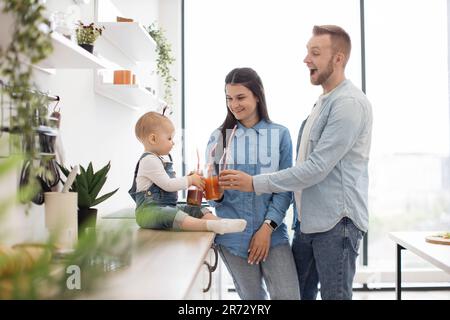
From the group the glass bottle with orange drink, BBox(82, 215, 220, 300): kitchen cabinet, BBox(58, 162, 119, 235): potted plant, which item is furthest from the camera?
the glass bottle with orange drink

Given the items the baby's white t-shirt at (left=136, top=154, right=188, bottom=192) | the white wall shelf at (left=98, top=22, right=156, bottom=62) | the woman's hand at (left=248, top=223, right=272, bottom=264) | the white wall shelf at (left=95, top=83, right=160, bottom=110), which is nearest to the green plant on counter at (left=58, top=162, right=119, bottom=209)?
the baby's white t-shirt at (left=136, top=154, right=188, bottom=192)

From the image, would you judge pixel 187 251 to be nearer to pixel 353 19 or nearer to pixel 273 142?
pixel 273 142

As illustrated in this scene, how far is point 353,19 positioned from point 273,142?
102 inches

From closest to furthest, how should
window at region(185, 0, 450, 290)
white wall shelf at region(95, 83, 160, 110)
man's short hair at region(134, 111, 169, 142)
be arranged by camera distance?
man's short hair at region(134, 111, 169, 142) < white wall shelf at region(95, 83, 160, 110) < window at region(185, 0, 450, 290)

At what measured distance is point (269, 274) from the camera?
1885 mm

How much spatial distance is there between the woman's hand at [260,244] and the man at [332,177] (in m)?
0.13

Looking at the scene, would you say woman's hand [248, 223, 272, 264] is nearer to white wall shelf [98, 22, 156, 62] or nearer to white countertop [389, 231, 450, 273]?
white countertop [389, 231, 450, 273]

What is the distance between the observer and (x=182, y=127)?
13.5 ft

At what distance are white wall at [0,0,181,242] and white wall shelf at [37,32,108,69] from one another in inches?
2.9

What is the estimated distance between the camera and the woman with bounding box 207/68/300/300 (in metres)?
1.87

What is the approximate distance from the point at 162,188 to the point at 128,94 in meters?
0.89

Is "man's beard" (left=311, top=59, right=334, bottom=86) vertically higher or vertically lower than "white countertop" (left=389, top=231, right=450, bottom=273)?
higher
